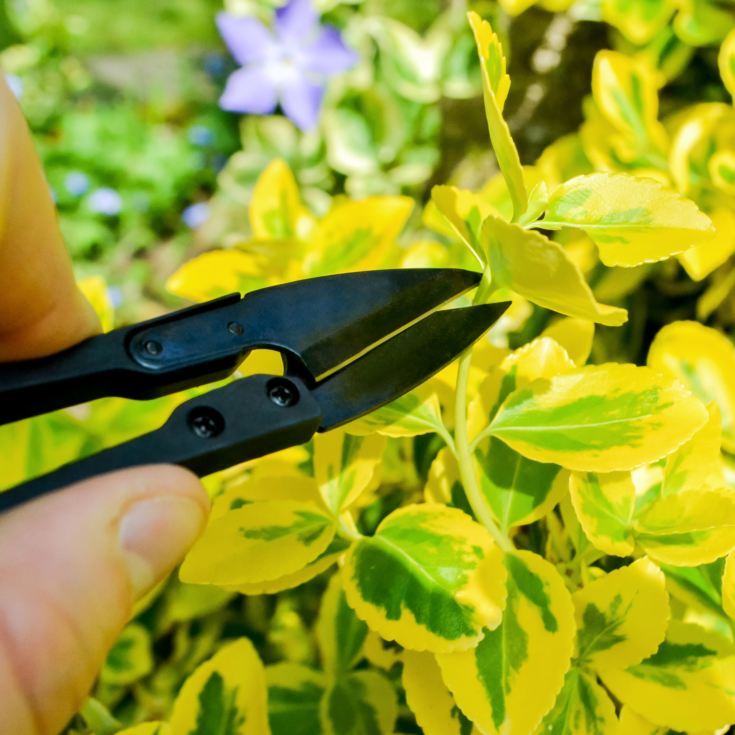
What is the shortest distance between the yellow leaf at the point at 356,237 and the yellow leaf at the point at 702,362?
215 mm

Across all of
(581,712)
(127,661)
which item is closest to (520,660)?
(581,712)

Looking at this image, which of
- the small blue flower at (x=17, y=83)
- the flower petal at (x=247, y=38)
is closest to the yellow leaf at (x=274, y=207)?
the flower petal at (x=247, y=38)

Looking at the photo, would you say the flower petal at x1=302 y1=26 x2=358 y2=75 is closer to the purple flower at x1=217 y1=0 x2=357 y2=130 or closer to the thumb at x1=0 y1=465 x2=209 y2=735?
the purple flower at x1=217 y1=0 x2=357 y2=130

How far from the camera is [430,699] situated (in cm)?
45

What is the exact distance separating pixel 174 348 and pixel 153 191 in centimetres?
115

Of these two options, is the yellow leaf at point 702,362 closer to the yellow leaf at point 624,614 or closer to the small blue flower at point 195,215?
the yellow leaf at point 624,614

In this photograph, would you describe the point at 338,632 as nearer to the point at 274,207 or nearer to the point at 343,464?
the point at 343,464

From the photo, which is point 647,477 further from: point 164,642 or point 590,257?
point 164,642

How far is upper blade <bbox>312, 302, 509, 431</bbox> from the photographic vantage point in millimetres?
442

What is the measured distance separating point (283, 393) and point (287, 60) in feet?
3.32

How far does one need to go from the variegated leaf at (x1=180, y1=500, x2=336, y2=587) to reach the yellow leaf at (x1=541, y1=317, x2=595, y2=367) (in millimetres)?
204

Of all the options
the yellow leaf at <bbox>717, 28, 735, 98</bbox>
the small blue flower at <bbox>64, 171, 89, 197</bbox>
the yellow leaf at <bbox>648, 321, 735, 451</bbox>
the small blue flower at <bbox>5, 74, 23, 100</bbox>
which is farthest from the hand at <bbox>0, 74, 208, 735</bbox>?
the small blue flower at <bbox>5, 74, 23, 100</bbox>

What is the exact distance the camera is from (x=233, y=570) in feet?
1.48

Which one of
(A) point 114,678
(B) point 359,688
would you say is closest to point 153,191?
(A) point 114,678
